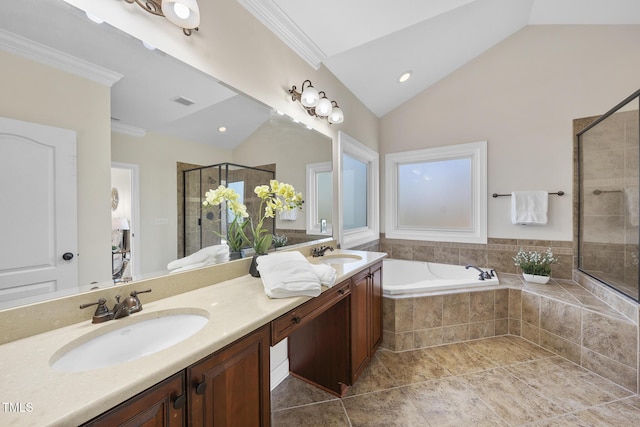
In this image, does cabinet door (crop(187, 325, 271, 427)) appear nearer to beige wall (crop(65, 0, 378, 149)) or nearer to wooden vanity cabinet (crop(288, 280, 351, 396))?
wooden vanity cabinet (crop(288, 280, 351, 396))

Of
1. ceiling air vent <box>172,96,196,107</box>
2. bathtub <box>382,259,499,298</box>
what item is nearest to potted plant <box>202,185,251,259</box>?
ceiling air vent <box>172,96,196,107</box>

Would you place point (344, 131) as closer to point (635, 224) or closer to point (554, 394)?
point (635, 224)

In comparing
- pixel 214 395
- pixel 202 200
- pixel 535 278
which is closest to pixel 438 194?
pixel 535 278

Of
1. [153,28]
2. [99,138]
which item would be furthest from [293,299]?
[153,28]

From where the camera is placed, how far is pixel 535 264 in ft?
8.55

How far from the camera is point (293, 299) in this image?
1.15m

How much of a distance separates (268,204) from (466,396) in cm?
185

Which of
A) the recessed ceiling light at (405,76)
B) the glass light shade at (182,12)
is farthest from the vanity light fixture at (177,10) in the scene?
the recessed ceiling light at (405,76)

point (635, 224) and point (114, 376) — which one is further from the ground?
point (635, 224)

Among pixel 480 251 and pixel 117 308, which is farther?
pixel 480 251

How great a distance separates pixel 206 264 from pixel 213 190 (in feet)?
1.30

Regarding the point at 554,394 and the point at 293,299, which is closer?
the point at 293,299

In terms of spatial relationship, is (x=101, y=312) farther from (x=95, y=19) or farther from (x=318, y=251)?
(x=318, y=251)

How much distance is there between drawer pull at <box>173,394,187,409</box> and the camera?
675 millimetres
